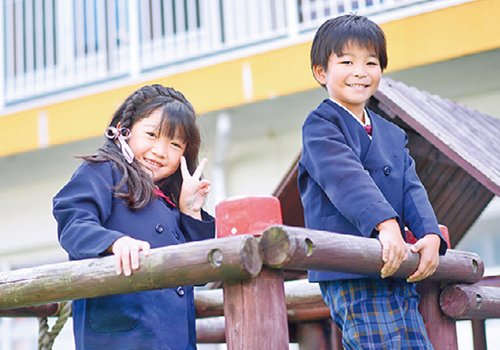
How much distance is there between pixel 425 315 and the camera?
3.21m

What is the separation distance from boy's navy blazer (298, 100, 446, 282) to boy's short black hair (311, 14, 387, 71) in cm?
15

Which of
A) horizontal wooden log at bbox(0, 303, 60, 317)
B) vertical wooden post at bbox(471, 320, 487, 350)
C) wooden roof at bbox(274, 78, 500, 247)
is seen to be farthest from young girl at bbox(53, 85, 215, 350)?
vertical wooden post at bbox(471, 320, 487, 350)

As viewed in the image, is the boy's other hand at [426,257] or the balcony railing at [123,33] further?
the balcony railing at [123,33]

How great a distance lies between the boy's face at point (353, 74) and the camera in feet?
10.0

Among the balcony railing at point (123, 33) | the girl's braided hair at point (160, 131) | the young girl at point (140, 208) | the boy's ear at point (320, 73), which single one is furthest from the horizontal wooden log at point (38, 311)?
the balcony railing at point (123, 33)

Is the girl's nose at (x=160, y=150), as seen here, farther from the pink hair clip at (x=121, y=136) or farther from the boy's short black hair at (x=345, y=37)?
the boy's short black hair at (x=345, y=37)

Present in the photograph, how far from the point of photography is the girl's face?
10.4 ft

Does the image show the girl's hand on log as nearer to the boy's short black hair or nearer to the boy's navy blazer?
the boy's navy blazer

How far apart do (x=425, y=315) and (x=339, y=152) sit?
647 millimetres

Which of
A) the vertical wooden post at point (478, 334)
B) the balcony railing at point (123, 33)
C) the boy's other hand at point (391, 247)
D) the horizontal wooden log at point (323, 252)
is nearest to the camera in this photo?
the horizontal wooden log at point (323, 252)

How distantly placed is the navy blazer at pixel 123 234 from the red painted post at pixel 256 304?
18.1 inches

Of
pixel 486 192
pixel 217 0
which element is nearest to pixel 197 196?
pixel 486 192

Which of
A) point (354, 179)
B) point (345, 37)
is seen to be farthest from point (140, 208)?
point (345, 37)

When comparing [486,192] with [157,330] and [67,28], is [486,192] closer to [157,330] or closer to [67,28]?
[157,330]
